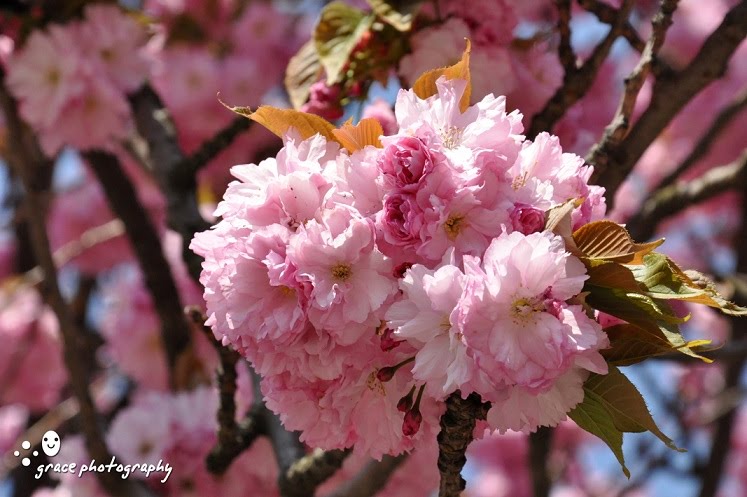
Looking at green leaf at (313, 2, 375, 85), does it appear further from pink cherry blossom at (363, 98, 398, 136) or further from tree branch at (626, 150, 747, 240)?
tree branch at (626, 150, 747, 240)

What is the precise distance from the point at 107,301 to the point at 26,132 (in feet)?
2.51

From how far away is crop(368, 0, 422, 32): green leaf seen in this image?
1.51 m

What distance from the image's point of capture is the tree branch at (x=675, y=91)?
1.48 meters

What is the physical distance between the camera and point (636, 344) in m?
0.98

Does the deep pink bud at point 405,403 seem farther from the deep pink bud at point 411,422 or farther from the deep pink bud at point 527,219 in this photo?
the deep pink bud at point 527,219

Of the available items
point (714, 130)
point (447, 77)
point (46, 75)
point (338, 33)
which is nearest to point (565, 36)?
point (338, 33)

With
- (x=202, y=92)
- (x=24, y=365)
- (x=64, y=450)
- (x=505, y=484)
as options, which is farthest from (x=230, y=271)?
(x=505, y=484)

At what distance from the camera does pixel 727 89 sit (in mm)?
3912

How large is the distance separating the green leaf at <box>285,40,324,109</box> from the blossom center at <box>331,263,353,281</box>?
0.68 metres

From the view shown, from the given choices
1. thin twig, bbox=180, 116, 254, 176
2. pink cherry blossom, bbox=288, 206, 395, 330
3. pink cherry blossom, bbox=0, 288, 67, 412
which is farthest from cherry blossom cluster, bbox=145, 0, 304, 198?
pink cherry blossom, bbox=288, 206, 395, 330

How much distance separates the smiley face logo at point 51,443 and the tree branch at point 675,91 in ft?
4.17

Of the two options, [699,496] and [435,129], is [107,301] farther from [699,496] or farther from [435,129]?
[435,129]

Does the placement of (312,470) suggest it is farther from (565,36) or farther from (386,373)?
(565,36)

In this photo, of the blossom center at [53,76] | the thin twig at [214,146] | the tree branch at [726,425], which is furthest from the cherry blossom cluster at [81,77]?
the tree branch at [726,425]
